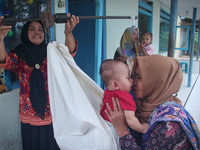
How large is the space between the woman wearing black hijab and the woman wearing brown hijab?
76 centimetres

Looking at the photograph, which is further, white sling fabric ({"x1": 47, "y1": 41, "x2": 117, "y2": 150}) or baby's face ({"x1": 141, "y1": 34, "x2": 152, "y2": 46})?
baby's face ({"x1": 141, "y1": 34, "x2": 152, "y2": 46})

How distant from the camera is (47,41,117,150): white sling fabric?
1182mm

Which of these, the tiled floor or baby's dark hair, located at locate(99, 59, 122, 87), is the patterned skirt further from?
the tiled floor

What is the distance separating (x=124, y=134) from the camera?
1136 mm

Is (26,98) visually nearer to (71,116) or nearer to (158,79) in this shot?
(71,116)

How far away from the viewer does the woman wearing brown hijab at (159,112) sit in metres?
1.01

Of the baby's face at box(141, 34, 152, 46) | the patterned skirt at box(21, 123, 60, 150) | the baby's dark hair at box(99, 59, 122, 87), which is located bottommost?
the patterned skirt at box(21, 123, 60, 150)

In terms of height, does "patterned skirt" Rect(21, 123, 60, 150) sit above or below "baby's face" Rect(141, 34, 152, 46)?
below

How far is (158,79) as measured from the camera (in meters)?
1.16

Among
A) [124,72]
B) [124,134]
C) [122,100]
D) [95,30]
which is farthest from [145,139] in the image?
[95,30]

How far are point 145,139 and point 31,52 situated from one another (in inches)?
49.3

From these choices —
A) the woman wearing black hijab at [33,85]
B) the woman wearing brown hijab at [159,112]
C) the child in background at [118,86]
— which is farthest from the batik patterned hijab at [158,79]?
the woman wearing black hijab at [33,85]

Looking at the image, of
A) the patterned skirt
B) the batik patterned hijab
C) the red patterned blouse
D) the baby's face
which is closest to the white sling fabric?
Answer: the batik patterned hijab

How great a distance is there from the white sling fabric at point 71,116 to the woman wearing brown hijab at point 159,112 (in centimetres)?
11
